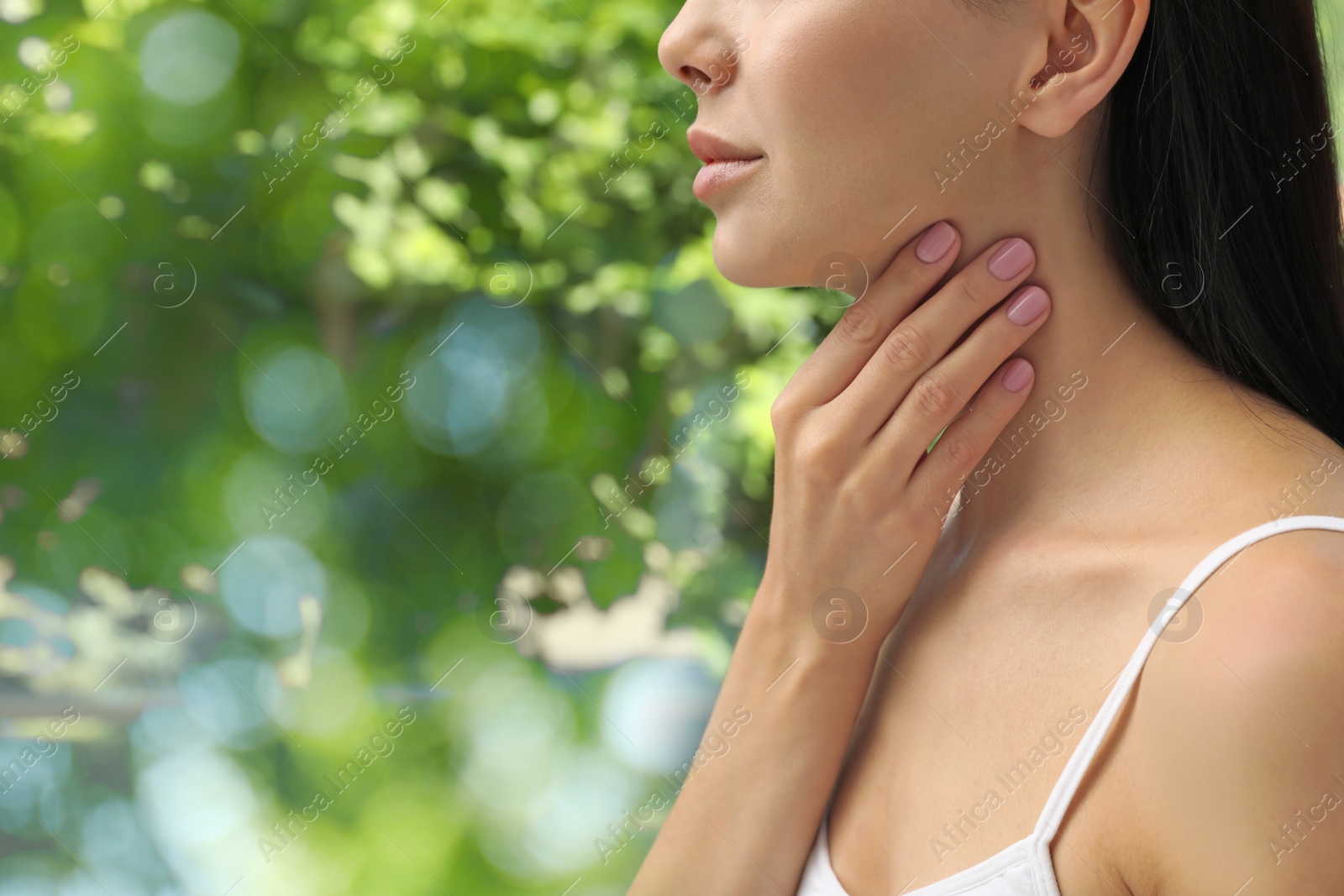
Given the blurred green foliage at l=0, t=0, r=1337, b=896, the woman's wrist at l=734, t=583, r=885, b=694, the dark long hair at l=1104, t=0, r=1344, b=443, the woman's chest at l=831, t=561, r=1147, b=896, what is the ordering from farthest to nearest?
the blurred green foliage at l=0, t=0, r=1337, b=896 < the woman's wrist at l=734, t=583, r=885, b=694 < the dark long hair at l=1104, t=0, r=1344, b=443 < the woman's chest at l=831, t=561, r=1147, b=896

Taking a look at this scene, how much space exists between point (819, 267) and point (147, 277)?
1472mm

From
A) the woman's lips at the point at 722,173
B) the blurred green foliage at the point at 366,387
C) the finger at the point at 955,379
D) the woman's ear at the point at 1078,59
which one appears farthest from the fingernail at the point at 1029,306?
the blurred green foliage at the point at 366,387

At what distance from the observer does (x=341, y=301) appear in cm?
189

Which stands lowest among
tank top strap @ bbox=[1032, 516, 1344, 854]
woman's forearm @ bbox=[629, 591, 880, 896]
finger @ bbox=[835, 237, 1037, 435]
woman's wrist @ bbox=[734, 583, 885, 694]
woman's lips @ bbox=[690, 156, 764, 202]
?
woman's forearm @ bbox=[629, 591, 880, 896]

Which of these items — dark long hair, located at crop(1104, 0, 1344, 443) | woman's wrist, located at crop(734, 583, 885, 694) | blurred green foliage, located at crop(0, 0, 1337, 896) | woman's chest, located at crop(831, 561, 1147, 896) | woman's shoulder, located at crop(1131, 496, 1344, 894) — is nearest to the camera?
woman's shoulder, located at crop(1131, 496, 1344, 894)

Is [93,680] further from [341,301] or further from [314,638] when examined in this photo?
[341,301]

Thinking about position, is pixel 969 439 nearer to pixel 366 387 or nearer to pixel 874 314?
pixel 874 314

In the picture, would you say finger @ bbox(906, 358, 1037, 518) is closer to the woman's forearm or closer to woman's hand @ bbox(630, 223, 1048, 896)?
woman's hand @ bbox(630, 223, 1048, 896)

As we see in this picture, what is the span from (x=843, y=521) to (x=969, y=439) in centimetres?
12

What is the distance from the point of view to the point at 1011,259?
2.58 feet

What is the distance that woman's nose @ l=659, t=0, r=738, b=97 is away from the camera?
792 millimetres

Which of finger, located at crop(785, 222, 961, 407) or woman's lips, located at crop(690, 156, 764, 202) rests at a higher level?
woman's lips, located at crop(690, 156, 764, 202)

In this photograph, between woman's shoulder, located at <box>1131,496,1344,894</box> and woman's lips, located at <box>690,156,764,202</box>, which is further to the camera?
woman's lips, located at <box>690,156,764,202</box>

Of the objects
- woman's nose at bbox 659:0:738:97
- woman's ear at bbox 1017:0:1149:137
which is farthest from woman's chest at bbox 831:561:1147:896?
woman's nose at bbox 659:0:738:97
